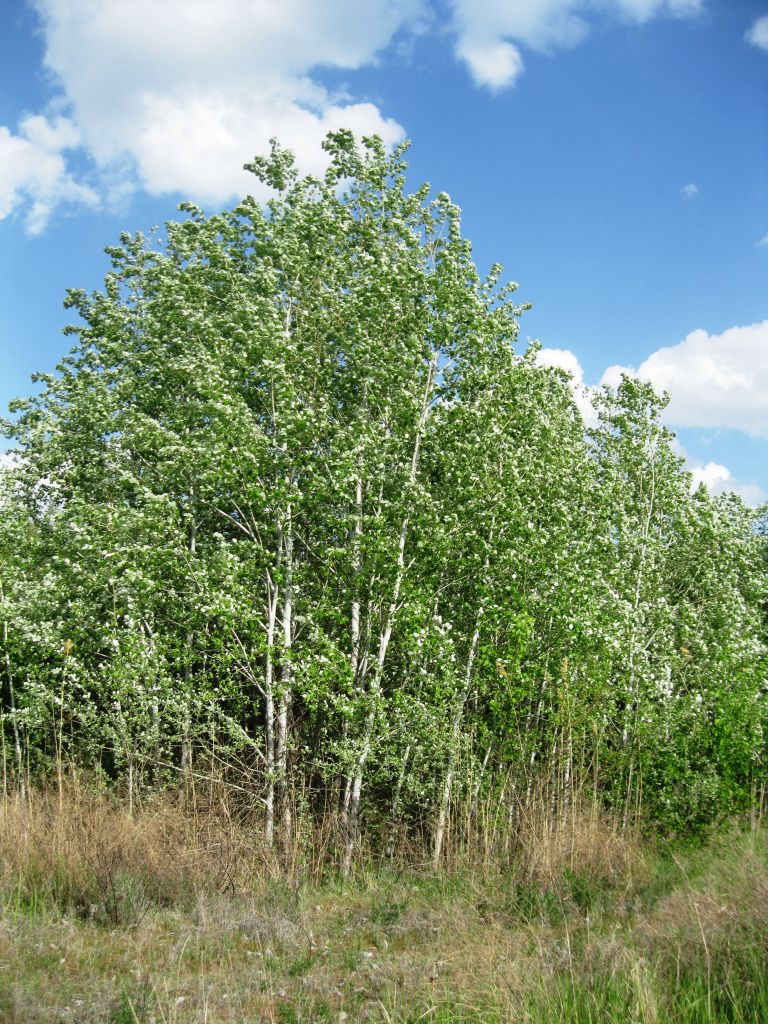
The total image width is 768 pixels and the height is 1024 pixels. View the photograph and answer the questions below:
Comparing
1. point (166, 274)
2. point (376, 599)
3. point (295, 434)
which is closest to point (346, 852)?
point (376, 599)

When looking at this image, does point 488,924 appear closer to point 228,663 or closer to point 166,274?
point 228,663

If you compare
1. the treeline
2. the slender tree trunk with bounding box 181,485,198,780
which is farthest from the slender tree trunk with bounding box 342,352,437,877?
the slender tree trunk with bounding box 181,485,198,780

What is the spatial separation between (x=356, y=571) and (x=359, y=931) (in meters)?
6.20

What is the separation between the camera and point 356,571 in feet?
42.3

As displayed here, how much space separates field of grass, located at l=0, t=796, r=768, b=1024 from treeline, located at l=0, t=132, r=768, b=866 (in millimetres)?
2213

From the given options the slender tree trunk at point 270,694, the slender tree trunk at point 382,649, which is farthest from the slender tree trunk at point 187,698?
the slender tree trunk at point 382,649

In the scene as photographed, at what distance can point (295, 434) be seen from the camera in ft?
43.7

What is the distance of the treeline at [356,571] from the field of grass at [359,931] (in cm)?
221

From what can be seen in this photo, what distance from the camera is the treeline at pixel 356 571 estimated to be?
1244 cm

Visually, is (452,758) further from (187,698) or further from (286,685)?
(187,698)

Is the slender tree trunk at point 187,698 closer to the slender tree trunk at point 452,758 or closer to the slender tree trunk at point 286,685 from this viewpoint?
the slender tree trunk at point 286,685

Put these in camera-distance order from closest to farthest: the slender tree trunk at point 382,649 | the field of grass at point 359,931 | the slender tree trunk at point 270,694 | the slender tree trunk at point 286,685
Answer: the field of grass at point 359,931 → the slender tree trunk at point 382,649 → the slender tree trunk at point 286,685 → the slender tree trunk at point 270,694

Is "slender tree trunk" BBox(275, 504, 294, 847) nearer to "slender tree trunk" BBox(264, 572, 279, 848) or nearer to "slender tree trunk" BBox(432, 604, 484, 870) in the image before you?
"slender tree trunk" BBox(264, 572, 279, 848)

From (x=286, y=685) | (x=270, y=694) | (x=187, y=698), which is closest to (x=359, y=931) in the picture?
(x=286, y=685)
